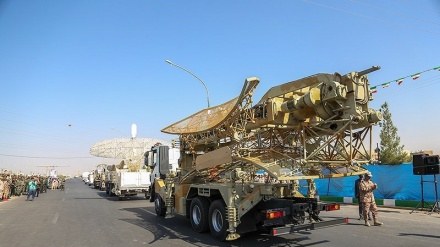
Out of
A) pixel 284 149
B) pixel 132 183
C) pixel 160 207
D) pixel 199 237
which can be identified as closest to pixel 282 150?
pixel 284 149

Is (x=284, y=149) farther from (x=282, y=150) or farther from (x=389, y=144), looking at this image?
(x=389, y=144)

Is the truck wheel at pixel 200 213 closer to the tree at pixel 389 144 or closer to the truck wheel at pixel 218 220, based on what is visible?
the truck wheel at pixel 218 220

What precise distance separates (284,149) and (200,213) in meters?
2.95

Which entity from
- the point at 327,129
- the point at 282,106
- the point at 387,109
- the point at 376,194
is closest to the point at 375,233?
the point at 327,129

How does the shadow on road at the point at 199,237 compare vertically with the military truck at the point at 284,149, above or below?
below

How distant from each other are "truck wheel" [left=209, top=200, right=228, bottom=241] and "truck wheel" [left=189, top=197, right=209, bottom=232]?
1.34 feet

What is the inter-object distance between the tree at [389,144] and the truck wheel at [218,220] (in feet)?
78.8

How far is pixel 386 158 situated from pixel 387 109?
451 centimetres

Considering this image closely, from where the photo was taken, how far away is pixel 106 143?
3142 inches

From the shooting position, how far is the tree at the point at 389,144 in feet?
94.3

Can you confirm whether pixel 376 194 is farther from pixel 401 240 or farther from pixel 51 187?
pixel 51 187

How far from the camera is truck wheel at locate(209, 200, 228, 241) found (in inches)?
321

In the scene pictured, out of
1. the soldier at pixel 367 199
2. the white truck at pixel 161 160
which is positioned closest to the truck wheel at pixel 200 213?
the white truck at pixel 161 160

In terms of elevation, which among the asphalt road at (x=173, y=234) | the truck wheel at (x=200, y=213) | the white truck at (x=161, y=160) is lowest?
the asphalt road at (x=173, y=234)
